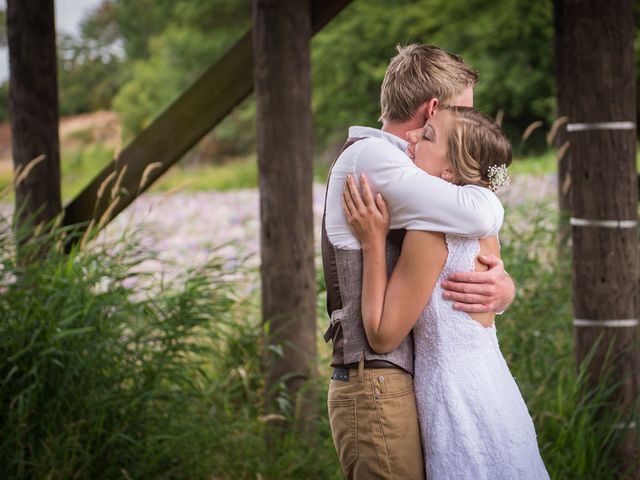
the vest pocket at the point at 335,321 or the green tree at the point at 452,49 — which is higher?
the green tree at the point at 452,49

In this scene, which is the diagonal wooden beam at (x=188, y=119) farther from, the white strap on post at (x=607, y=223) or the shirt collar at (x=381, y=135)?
the shirt collar at (x=381, y=135)

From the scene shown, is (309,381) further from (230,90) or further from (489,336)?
(489,336)

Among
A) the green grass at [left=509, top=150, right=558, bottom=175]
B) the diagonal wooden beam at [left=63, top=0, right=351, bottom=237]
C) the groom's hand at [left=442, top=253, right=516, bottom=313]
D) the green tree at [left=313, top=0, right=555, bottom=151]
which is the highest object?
the green tree at [left=313, top=0, right=555, bottom=151]

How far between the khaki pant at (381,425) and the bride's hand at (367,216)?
305 millimetres

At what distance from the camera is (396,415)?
83.0 inches

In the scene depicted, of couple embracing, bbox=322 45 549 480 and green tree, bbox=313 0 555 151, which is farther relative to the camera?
green tree, bbox=313 0 555 151

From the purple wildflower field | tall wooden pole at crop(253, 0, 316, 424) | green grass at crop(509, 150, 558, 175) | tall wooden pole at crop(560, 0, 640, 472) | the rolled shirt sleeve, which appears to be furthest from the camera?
green grass at crop(509, 150, 558, 175)

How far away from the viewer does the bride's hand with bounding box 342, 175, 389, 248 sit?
2090mm

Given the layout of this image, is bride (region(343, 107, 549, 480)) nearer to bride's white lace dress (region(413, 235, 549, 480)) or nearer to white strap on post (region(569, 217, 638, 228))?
bride's white lace dress (region(413, 235, 549, 480))

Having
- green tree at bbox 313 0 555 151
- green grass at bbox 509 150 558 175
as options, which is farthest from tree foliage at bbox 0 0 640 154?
green grass at bbox 509 150 558 175

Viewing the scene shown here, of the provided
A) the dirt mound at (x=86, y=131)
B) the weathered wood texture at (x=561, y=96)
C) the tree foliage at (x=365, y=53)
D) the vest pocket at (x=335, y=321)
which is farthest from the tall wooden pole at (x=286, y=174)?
the dirt mound at (x=86, y=131)

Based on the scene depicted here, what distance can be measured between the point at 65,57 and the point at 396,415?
32132 millimetres

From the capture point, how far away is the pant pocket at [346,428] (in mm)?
2141

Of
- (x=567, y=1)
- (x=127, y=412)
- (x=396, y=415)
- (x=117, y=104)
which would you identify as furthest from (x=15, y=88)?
(x=117, y=104)
